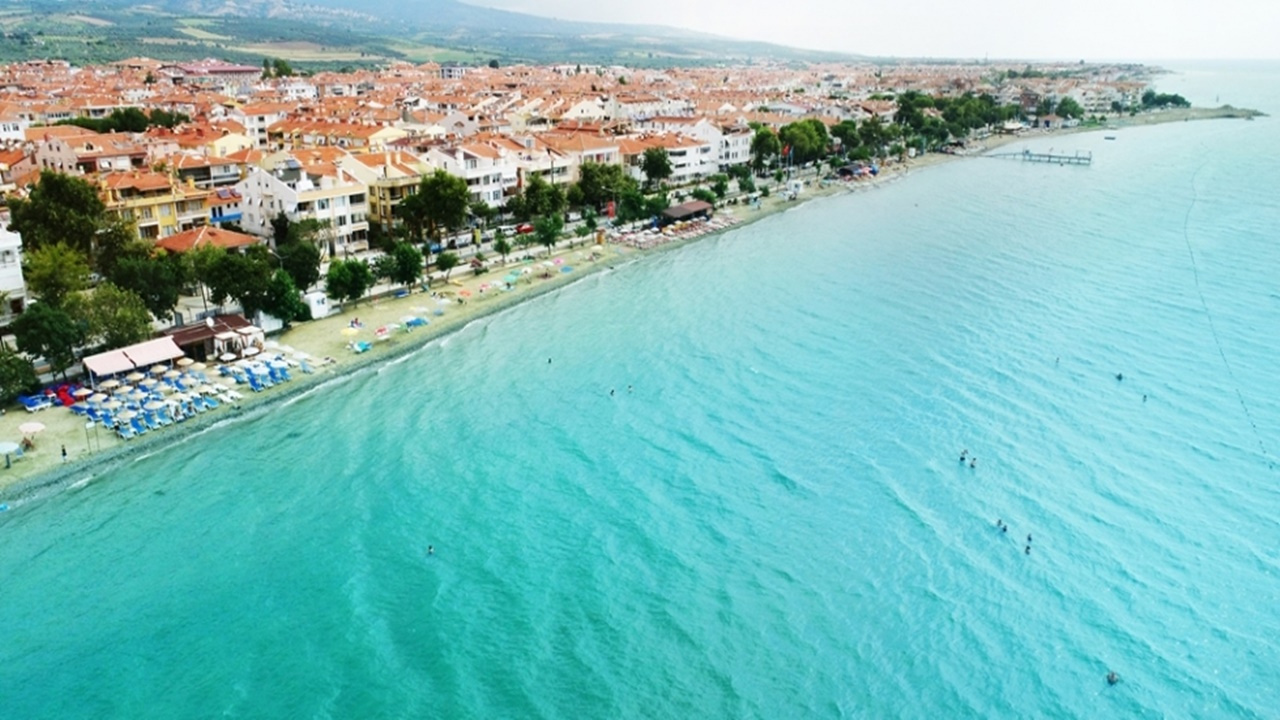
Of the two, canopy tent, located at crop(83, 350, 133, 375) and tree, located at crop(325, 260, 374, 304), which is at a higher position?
tree, located at crop(325, 260, 374, 304)

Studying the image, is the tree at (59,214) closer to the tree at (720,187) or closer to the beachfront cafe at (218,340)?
the beachfront cafe at (218,340)

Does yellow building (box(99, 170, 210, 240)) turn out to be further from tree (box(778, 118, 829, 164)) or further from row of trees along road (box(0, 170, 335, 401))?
tree (box(778, 118, 829, 164))

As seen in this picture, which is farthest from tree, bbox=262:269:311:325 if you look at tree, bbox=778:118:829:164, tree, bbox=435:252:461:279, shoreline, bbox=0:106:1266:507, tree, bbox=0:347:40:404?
tree, bbox=778:118:829:164

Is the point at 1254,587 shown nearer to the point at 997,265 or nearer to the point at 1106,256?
the point at 997,265

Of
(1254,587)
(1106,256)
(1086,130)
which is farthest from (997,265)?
(1086,130)

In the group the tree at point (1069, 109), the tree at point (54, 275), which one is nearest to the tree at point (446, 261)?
the tree at point (54, 275)

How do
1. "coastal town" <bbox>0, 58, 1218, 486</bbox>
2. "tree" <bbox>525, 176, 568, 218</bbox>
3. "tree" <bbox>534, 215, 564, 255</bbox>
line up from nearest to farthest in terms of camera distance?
"coastal town" <bbox>0, 58, 1218, 486</bbox> < "tree" <bbox>534, 215, 564, 255</bbox> < "tree" <bbox>525, 176, 568, 218</bbox>
